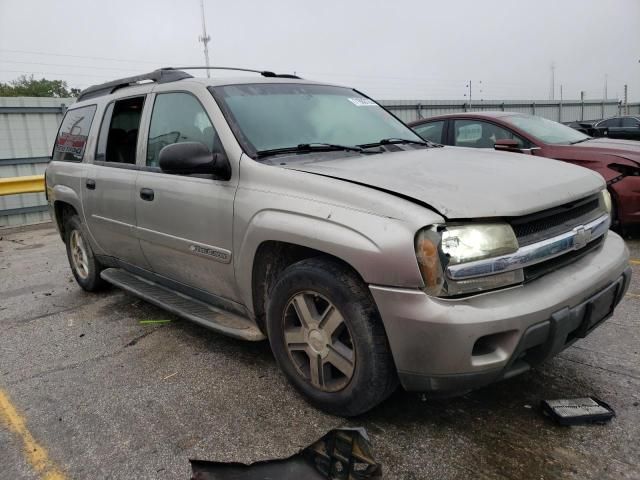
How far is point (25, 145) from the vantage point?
1059 cm

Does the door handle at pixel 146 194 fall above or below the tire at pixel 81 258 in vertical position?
above

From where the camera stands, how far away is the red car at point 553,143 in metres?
5.50

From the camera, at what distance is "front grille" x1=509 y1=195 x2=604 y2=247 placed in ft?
7.41

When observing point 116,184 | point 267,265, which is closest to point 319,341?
point 267,265

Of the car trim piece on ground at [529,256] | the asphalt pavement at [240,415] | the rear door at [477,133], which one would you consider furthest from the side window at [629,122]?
the car trim piece on ground at [529,256]

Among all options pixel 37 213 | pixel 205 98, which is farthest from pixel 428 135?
pixel 37 213

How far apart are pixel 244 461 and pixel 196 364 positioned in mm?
1130

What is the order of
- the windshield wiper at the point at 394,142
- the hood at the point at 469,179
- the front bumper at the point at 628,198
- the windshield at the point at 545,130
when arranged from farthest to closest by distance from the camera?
the windshield at the point at 545,130 < the front bumper at the point at 628,198 < the windshield wiper at the point at 394,142 < the hood at the point at 469,179

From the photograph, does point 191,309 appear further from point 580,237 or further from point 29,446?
point 580,237

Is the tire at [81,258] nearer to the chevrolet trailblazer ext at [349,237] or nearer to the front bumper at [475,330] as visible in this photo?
the chevrolet trailblazer ext at [349,237]

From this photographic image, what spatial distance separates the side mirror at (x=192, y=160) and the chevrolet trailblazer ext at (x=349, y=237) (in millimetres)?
11

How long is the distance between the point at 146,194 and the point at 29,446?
5.49ft

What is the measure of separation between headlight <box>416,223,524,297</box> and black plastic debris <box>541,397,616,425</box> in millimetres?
760

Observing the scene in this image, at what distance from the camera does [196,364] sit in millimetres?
3324
